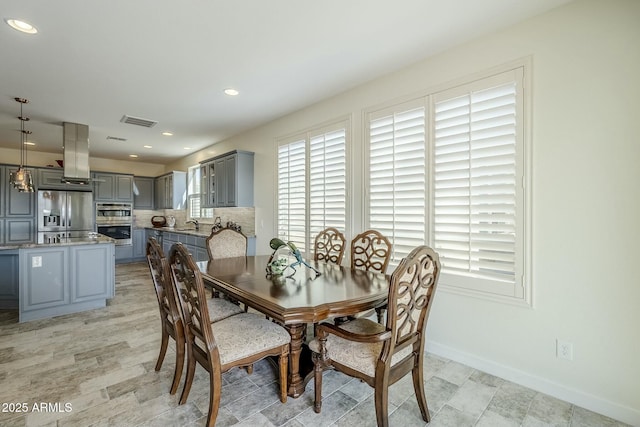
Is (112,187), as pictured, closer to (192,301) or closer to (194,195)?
(194,195)

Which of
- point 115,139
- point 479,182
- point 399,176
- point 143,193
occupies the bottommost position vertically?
point 479,182

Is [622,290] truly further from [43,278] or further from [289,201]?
[43,278]

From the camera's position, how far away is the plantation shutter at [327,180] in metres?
3.41

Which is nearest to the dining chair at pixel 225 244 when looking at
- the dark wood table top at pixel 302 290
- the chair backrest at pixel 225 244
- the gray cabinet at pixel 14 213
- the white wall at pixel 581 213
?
the chair backrest at pixel 225 244

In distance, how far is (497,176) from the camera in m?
2.24

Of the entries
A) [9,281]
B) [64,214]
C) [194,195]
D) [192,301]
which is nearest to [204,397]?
[192,301]

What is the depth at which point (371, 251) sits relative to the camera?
9.43 feet

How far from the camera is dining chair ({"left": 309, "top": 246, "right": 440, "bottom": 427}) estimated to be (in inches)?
58.2

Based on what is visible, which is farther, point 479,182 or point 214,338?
point 479,182

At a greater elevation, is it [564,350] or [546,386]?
[564,350]

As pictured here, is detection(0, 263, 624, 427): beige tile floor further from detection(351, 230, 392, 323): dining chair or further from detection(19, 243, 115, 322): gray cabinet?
detection(351, 230, 392, 323): dining chair

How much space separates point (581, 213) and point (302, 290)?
1856 millimetres

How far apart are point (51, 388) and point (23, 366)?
57cm

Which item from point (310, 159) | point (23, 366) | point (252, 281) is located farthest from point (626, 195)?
point (23, 366)
